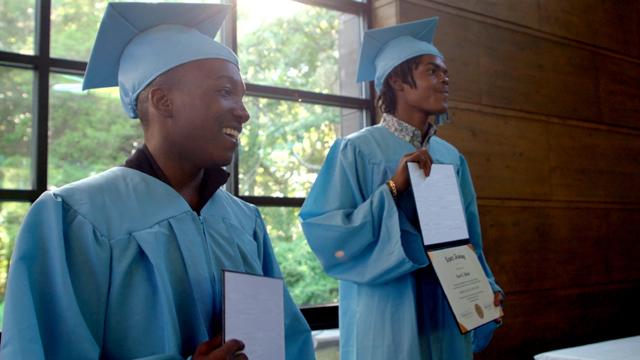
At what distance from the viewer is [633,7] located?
15.1 ft

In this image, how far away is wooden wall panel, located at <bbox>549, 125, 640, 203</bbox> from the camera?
390 centimetres

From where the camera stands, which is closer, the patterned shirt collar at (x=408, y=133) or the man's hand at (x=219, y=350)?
the man's hand at (x=219, y=350)

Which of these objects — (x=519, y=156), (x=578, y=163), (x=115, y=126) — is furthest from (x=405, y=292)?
(x=578, y=163)

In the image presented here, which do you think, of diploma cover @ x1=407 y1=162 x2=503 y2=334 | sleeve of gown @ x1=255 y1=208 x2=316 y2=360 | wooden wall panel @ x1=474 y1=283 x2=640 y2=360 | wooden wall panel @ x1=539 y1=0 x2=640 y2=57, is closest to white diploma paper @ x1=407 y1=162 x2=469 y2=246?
diploma cover @ x1=407 y1=162 x2=503 y2=334

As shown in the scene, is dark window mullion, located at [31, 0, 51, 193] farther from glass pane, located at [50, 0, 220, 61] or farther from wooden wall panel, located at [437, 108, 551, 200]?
wooden wall panel, located at [437, 108, 551, 200]

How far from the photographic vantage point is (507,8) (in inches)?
147

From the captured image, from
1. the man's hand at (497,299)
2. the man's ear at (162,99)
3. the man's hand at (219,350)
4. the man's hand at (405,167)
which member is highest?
the man's ear at (162,99)

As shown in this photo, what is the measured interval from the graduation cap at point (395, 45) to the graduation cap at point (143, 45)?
98cm

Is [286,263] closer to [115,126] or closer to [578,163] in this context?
[115,126]

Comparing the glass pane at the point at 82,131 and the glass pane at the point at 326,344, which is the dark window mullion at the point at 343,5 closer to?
the glass pane at the point at 82,131

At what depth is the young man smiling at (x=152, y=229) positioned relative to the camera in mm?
949

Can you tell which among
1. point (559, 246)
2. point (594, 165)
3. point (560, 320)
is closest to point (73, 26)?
point (559, 246)

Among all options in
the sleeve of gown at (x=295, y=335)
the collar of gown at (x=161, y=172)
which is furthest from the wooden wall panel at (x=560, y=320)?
the collar of gown at (x=161, y=172)

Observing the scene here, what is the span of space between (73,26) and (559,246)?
3.36 m
